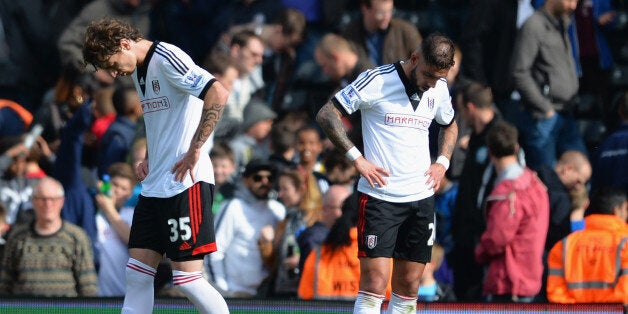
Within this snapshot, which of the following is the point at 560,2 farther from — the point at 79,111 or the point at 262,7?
the point at 79,111

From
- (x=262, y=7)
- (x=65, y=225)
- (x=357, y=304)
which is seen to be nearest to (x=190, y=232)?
(x=357, y=304)

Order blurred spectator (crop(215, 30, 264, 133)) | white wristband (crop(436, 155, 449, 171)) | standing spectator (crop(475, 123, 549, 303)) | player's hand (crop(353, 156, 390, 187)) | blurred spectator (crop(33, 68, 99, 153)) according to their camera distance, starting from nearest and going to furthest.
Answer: player's hand (crop(353, 156, 390, 187)) → white wristband (crop(436, 155, 449, 171)) → standing spectator (crop(475, 123, 549, 303)) → blurred spectator (crop(215, 30, 264, 133)) → blurred spectator (crop(33, 68, 99, 153))

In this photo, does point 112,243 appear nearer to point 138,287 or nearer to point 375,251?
point 138,287

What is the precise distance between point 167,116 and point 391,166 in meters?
1.33

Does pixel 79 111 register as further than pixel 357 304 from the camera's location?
Yes

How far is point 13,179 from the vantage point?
11.7m

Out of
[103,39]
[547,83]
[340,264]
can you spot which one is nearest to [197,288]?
[103,39]

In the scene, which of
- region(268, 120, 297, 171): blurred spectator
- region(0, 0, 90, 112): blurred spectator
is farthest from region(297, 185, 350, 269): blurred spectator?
region(0, 0, 90, 112): blurred spectator

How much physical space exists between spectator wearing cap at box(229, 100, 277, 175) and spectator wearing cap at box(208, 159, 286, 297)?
127 cm

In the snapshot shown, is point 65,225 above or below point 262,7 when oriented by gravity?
below

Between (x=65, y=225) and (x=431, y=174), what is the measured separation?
3558 millimetres

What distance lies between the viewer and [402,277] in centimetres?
802

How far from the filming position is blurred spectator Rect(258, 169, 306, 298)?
10203 mm

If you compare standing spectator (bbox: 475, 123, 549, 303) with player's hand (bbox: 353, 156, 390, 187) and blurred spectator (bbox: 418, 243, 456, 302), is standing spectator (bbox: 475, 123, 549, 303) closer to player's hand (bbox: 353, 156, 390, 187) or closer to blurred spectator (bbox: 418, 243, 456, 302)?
blurred spectator (bbox: 418, 243, 456, 302)
